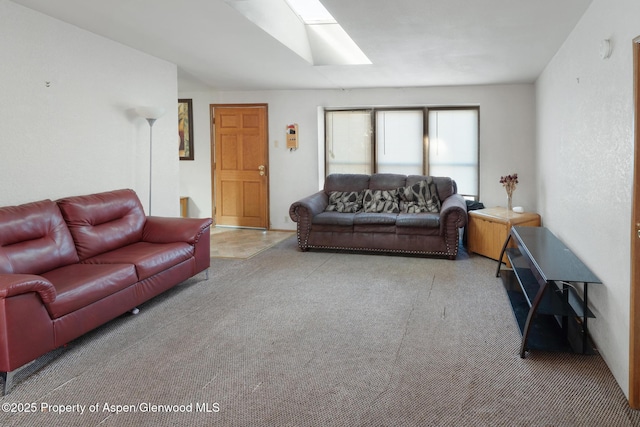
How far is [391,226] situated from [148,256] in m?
2.87

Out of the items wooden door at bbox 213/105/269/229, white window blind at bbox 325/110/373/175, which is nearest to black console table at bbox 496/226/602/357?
white window blind at bbox 325/110/373/175

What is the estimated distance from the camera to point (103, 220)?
4.11m

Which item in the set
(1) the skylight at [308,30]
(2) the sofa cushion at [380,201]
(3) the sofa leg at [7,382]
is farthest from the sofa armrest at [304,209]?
(3) the sofa leg at [7,382]

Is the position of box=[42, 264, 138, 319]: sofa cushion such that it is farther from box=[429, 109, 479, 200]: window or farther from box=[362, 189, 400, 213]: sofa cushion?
box=[429, 109, 479, 200]: window

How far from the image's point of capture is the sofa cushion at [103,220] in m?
3.78

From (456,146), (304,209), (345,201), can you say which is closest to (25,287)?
(304,209)

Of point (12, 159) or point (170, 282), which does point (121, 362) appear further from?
point (12, 159)

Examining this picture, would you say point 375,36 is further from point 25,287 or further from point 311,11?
point 25,287

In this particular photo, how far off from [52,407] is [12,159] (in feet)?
6.56

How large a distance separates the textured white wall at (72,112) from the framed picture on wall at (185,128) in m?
2.12

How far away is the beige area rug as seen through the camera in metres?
5.92

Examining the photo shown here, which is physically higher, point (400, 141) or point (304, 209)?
point (400, 141)

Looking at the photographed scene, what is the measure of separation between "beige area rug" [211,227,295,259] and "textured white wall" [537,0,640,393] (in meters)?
3.47

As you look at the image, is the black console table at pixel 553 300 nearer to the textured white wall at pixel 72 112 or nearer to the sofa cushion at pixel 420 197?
the sofa cushion at pixel 420 197
